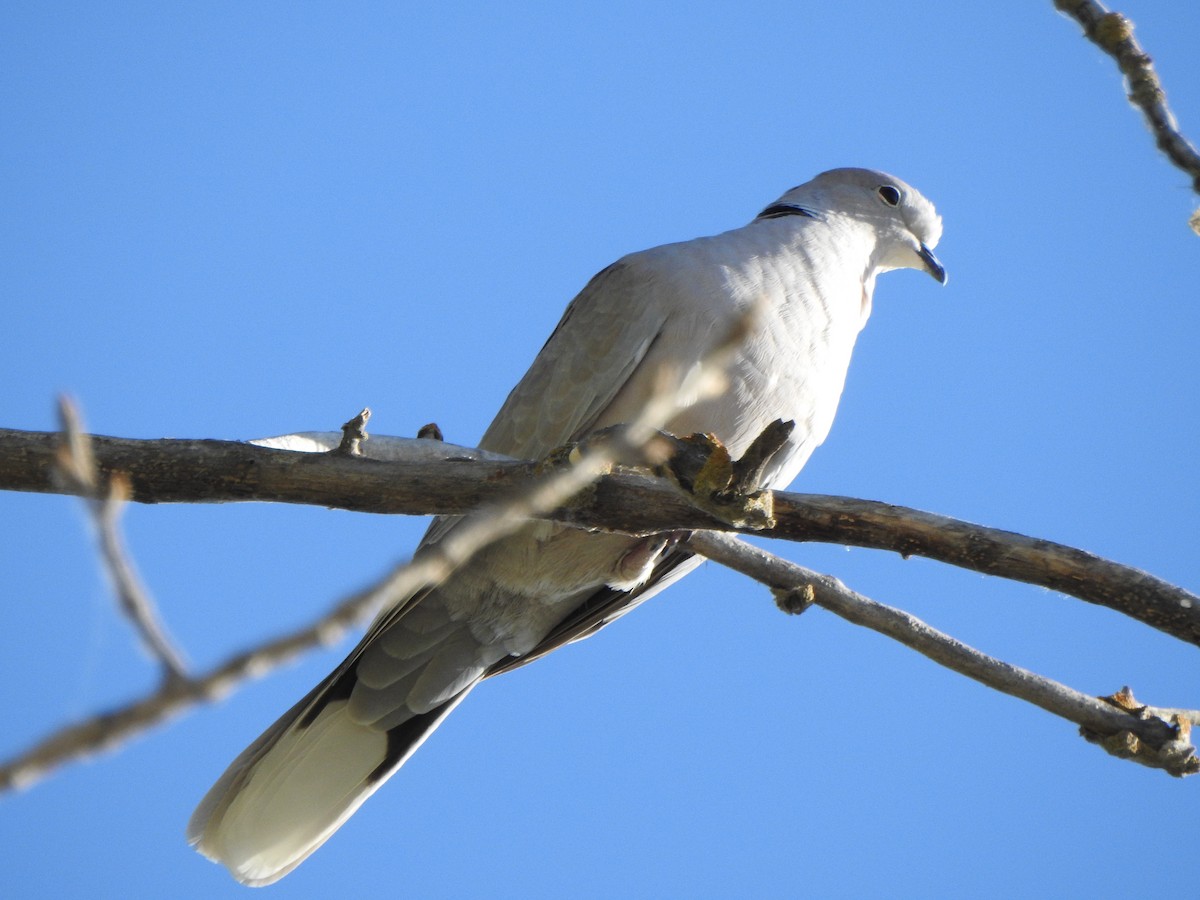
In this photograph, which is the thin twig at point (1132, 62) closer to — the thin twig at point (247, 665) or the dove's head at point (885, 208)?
the thin twig at point (247, 665)

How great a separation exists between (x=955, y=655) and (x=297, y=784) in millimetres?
2029

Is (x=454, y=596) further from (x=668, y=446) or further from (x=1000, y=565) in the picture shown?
(x=1000, y=565)

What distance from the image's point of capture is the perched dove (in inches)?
152

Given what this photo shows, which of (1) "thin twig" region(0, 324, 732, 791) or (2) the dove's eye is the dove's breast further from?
(1) "thin twig" region(0, 324, 732, 791)

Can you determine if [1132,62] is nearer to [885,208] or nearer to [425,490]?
[425,490]

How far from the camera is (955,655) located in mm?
3232

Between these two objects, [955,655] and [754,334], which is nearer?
[955,655]

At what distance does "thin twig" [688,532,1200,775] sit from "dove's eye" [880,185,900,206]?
2107 mm

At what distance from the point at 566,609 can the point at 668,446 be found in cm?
172

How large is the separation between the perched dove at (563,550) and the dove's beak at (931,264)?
0.88m

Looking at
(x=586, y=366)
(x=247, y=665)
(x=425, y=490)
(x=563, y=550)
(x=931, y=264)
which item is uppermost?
(x=931, y=264)

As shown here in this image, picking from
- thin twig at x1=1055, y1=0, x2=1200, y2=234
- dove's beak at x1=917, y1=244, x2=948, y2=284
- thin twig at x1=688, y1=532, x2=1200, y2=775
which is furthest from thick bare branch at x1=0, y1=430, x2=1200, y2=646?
dove's beak at x1=917, y1=244, x2=948, y2=284

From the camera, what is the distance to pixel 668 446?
2.62 meters

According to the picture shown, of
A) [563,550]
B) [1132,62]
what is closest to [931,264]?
[563,550]
